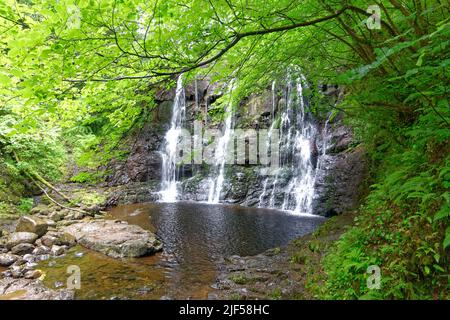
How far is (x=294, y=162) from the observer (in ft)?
48.4

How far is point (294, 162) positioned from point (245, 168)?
301 cm

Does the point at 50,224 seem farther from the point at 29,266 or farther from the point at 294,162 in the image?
the point at 294,162

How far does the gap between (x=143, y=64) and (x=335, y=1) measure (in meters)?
2.26

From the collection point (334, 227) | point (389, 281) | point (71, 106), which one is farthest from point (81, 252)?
point (389, 281)

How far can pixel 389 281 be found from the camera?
3.27 m

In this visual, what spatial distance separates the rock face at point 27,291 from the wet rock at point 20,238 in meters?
1.91

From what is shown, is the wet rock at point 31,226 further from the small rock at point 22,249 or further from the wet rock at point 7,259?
the wet rock at point 7,259

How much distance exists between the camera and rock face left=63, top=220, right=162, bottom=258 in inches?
298

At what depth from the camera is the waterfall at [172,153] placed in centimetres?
1742

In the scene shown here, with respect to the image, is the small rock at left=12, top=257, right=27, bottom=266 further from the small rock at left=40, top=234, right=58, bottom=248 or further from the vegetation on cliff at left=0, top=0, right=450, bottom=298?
the vegetation on cliff at left=0, top=0, right=450, bottom=298

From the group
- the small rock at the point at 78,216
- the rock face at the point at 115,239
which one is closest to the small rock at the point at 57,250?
the rock face at the point at 115,239

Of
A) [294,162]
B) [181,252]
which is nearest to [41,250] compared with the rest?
[181,252]

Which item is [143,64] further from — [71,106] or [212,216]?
[212,216]

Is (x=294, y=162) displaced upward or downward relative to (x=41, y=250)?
upward
